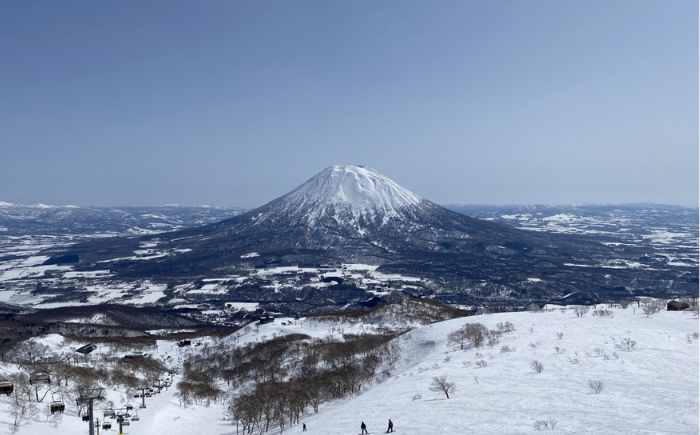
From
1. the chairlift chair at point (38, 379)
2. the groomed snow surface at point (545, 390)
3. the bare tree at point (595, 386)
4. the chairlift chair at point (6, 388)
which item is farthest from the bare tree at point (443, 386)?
the chairlift chair at point (6, 388)

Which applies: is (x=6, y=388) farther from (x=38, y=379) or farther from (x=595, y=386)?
(x=595, y=386)

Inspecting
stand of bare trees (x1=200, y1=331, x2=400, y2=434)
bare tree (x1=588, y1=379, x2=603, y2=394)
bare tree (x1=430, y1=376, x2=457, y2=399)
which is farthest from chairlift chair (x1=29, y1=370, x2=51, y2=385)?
bare tree (x1=588, y1=379, x2=603, y2=394)

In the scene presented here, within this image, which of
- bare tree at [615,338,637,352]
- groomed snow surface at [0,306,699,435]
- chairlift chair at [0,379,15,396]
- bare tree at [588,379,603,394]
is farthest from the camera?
chairlift chair at [0,379,15,396]

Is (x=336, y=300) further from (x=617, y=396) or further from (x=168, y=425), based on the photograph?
(x=617, y=396)

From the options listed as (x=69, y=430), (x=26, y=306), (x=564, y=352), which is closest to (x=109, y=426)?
(x=69, y=430)

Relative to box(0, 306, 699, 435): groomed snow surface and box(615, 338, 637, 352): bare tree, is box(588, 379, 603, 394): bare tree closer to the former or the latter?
box(0, 306, 699, 435): groomed snow surface
